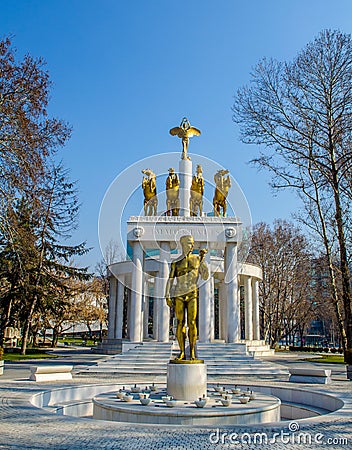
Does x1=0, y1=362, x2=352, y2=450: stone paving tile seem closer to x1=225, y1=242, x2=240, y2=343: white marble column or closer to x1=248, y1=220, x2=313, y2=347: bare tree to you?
x1=225, y1=242, x2=240, y2=343: white marble column

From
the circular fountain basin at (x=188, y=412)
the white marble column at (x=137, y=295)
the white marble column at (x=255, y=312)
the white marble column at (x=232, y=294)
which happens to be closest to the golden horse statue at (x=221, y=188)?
the white marble column at (x=232, y=294)

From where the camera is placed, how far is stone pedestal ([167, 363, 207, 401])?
1105 centimetres

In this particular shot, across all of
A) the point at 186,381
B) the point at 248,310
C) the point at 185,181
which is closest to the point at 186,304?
the point at 186,381

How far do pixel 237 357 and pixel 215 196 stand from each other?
12.0 m

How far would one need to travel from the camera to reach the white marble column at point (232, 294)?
2616cm

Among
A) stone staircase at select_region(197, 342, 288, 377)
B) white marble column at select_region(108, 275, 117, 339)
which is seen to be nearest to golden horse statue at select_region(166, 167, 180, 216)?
white marble column at select_region(108, 275, 117, 339)

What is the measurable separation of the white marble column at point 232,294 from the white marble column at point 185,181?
16.8ft

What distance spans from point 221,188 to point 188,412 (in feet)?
72.2

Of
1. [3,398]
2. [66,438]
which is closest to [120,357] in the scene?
[3,398]

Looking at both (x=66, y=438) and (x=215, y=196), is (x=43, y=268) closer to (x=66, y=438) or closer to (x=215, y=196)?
(x=215, y=196)

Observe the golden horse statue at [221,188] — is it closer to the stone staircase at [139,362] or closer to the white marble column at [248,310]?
the white marble column at [248,310]

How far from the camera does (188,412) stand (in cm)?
910

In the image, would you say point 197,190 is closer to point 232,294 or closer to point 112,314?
point 232,294

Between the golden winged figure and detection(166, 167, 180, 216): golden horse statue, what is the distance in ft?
6.38
